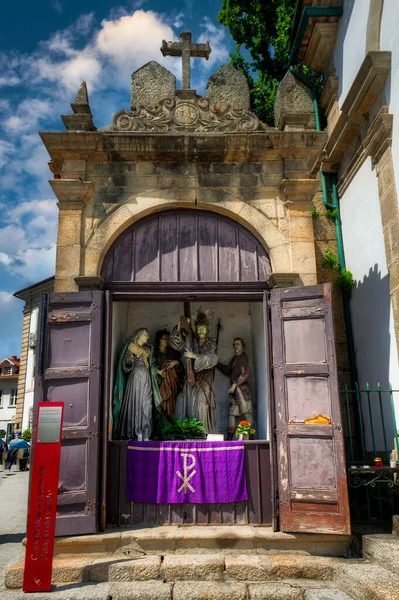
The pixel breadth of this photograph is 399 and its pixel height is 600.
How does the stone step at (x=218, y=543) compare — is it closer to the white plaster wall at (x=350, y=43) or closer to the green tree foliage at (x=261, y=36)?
the white plaster wall at (x=350, y=43)

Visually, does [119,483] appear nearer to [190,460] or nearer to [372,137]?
[190,460]

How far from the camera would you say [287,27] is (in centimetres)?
1154

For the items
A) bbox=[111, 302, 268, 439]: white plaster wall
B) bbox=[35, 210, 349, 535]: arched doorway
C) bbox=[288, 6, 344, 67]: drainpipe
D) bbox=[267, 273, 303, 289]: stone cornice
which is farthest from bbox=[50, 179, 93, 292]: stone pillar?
bbox=[288, 6, 344, 67]: drainpipe

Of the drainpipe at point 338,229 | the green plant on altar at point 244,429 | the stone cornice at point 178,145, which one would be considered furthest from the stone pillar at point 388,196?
the green plant on altar at point 244,429

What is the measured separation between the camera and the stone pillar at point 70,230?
6.69 meters

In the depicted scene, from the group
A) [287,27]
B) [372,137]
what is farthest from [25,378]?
[372,137]

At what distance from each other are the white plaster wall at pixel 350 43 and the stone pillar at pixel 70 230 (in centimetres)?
485

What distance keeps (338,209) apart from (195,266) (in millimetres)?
3478

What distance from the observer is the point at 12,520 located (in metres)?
8.65

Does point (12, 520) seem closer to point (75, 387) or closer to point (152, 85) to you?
point (75, 387)

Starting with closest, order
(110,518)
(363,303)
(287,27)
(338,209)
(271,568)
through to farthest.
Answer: (271,568) < (110,518) < (363,303) < (338,209) < (287,27)

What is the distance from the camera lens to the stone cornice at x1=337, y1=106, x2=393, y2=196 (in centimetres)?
700

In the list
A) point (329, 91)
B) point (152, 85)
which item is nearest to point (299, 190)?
point (152, 85)

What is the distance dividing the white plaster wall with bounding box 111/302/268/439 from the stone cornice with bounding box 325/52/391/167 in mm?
3055
